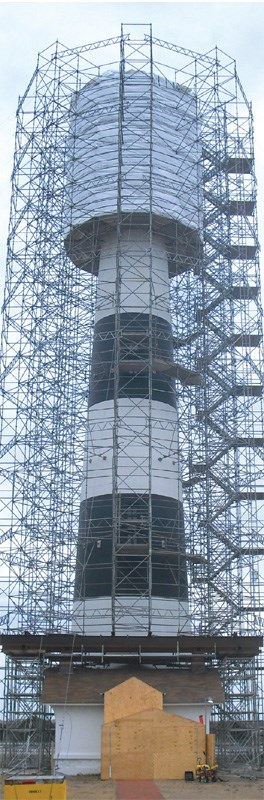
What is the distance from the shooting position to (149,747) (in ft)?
116

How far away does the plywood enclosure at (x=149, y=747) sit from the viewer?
35250mm

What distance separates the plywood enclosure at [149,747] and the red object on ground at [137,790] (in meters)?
0.88

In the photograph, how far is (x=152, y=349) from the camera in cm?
4516

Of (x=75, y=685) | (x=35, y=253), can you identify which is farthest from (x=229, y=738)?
(x=35, y=253)

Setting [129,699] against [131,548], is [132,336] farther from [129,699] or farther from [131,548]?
[129,699]

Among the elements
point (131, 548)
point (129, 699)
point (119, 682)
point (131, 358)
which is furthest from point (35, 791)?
point (131, 358)

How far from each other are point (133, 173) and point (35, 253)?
20.0 ft

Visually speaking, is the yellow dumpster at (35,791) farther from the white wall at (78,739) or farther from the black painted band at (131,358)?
the black painted band at (131,358)

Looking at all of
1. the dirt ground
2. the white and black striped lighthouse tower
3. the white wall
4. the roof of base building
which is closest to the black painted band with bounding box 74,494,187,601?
the white and black striped lighthouse tower

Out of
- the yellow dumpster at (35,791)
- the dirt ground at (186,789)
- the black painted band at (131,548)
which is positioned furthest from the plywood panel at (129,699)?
the yellow dumpster at (35,791)

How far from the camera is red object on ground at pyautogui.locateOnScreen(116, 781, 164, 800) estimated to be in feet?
95.6

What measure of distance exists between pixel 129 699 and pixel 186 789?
517cm

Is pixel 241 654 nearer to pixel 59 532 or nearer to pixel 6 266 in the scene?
pixel 59 532

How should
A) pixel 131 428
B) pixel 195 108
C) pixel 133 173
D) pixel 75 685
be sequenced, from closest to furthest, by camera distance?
pixel 75 685
pixel 131 428
pixel 133 173
pixel 195 108
